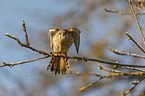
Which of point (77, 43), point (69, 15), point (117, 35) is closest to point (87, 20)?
point (69, 15)

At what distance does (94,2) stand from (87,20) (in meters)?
0.56

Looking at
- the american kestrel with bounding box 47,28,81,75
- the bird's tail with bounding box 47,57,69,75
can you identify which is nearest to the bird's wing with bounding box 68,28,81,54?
the american kestrel with bounding box 47,28,81,75

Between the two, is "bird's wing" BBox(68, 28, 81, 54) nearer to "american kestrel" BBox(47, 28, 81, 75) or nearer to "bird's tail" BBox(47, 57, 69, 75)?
"american kestrel" BBox(47, 28, 81, 75)

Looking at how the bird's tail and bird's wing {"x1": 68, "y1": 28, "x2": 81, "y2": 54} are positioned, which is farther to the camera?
bird's wing {"x1": 68, "y1": 28, "x2": 81, "y2": 54}

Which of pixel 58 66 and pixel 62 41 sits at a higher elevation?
pixel 62 41

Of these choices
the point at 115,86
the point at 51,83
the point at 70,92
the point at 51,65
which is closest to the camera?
the point at 51,65

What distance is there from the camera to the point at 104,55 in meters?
6.70

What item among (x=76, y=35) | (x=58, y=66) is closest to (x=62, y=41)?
(x=76, y=35)

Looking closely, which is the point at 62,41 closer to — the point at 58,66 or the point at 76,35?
the point at 76,35

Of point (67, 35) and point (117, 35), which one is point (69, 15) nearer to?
point (117, 35)

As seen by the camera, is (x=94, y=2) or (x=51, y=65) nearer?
(x=51, y=65)

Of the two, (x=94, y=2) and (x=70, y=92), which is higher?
(x=94, y=2)

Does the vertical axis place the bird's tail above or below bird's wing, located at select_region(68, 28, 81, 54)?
below

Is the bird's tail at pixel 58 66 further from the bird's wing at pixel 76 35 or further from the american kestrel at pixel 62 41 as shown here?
the bird's wing at pixel 76 35
